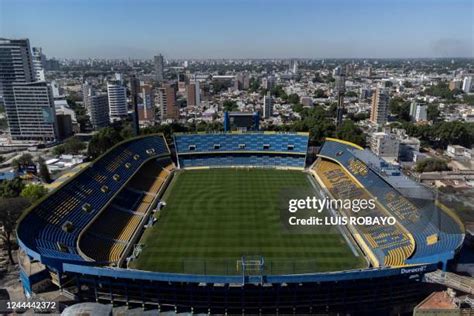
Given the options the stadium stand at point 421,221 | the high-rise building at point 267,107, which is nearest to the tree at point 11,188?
the stadium stand at point 421,221

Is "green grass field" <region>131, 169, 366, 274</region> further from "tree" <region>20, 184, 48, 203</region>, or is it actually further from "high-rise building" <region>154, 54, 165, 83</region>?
"high-rise building" <region>154, 54, 165, 83</region>

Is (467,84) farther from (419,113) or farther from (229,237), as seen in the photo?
(229,237)

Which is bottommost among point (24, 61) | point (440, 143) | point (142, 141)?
point (440, 143)

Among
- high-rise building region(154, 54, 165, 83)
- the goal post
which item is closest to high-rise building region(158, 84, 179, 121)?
high-rise building region(154, 54, 165, 83)

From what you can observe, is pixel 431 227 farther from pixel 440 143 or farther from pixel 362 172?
pixel 440 143

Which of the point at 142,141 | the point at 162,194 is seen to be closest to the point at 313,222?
the point at 162,194

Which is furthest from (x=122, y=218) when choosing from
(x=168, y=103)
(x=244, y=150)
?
(x=168, y=103)

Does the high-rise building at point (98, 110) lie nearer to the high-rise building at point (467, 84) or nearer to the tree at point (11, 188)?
the tree at point (11, 188)
